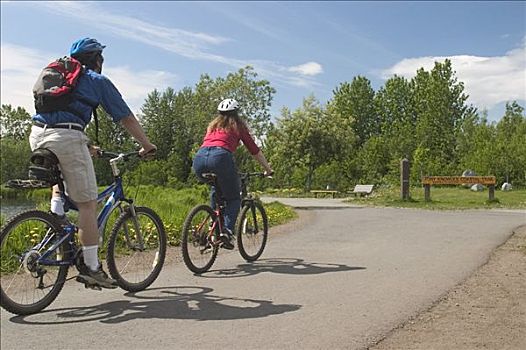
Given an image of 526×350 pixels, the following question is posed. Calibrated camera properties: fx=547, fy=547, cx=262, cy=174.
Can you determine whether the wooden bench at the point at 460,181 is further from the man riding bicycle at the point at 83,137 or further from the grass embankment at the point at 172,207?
the man riding bicycle at the point at 83,137

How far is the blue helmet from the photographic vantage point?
4.27 metres

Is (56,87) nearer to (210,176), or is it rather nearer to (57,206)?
(57,206)

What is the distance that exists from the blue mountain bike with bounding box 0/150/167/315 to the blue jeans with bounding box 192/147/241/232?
4.03 ft

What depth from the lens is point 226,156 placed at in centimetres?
589

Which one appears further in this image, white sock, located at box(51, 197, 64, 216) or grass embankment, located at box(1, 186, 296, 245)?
grass embankment, located at box(1, 186, 296, 245)

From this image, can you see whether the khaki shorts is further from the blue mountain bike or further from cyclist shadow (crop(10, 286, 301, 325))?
cyclist shadow (crop(10, 286, 301, 325))

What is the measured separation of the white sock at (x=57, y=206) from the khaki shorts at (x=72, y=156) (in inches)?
5.1

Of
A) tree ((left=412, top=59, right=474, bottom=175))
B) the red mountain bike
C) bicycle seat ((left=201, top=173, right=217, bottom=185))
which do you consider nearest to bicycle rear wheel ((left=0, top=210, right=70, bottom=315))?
the red mountain bike

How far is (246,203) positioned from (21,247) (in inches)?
115

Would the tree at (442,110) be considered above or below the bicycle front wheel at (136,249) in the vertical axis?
above

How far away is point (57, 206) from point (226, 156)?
2.12 m

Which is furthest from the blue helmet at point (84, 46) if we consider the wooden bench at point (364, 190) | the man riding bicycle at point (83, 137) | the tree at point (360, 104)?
the tree at point (360, 104)

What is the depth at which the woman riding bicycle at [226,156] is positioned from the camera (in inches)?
232

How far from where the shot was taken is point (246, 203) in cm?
670
